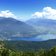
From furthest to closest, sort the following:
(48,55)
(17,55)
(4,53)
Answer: (4,53), (17,55), (48,55)

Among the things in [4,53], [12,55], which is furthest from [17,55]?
[4,53]

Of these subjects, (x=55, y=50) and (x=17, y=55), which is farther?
(x=17, y=55)

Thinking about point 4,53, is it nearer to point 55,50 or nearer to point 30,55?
point 30,55

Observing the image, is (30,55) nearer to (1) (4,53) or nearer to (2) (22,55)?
(2) (22,55)

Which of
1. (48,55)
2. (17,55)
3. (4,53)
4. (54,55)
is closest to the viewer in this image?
(54,55)

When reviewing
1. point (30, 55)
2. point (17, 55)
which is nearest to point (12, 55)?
point (17, 55)

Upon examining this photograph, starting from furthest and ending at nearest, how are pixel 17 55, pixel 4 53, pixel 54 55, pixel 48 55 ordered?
1. pixel 4 53
2. pixel 17 55
3. pixel 48 55
4. pixel 54 55

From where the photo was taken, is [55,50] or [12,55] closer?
[55,50]
